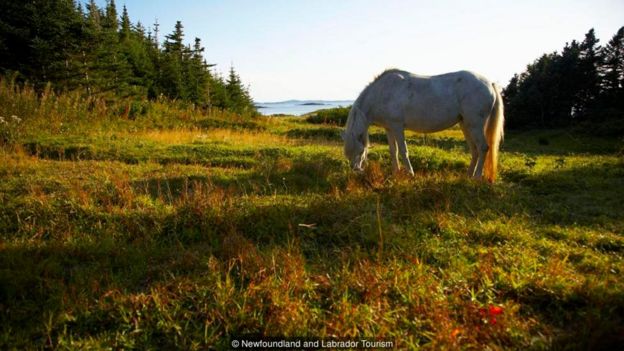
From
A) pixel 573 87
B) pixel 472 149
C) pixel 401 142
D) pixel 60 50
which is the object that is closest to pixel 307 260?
pixel 401 142

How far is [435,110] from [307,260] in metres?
4.38

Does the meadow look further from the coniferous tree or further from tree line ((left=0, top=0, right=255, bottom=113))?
the coniferous tree

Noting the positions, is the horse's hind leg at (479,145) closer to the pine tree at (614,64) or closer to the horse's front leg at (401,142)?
the horse's front leg at (401,142)

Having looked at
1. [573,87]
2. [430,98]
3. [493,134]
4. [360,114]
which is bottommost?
[493,134]

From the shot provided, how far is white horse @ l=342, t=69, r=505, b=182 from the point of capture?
6.41 metres

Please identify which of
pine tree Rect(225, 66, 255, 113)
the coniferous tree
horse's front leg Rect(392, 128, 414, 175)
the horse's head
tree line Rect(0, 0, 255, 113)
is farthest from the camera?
pine tree Rect(225, 66, 255, 113)

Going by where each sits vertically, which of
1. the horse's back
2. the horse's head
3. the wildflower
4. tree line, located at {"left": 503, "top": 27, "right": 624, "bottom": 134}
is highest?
tree line, located at {"left": 503, "top": 27, "right": 624, "bottom": 134}

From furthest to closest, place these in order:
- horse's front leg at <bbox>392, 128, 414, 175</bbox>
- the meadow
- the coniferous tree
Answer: the coniferous tree < horse's front leg at <bbox>392, 128, 414, 175</bbox> < the meadow

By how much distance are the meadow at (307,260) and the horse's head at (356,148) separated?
454mm

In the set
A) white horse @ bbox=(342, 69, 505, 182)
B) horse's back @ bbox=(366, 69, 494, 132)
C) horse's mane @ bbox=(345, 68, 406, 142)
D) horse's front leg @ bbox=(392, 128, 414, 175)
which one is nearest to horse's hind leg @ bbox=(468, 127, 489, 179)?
white horse @ bbox=(342, 69, 505, 182)

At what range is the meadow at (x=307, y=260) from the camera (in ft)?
8.20

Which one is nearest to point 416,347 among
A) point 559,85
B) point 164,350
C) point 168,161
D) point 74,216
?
point 164,350

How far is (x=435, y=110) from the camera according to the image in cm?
647

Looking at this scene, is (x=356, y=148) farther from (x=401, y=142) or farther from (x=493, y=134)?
(x=493, y=134)
